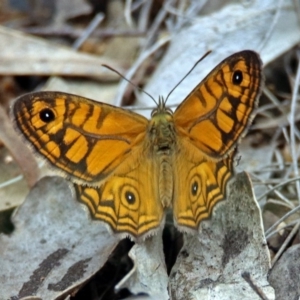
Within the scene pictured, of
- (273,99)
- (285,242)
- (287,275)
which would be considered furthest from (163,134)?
(273,99)

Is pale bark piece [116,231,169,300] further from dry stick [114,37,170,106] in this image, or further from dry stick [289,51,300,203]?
dry stick [114,37,170,106]

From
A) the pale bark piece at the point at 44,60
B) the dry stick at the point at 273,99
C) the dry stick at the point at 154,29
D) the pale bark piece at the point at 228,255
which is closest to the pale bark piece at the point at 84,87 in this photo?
the pale bark piece at the point at 44,60

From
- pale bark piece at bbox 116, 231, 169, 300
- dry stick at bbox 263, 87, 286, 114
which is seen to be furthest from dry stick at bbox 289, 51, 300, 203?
pale bark piece at bbox 116, 231, 169, 300

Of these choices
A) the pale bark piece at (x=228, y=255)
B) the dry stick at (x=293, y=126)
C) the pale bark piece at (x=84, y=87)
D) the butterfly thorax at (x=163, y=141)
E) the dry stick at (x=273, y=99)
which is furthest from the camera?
the pale bark piece at (x=84, y=87)

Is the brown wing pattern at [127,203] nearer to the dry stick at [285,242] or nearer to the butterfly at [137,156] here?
the butterfly at [137,156]

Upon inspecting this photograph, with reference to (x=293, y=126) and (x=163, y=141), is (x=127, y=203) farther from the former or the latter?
(x=293, y=126)
